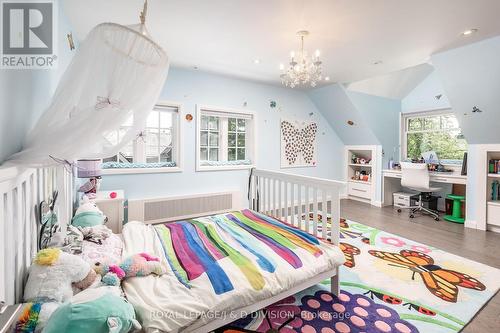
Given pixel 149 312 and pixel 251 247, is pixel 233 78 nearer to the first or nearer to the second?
pixel 251 247

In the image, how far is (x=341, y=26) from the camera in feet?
7.77

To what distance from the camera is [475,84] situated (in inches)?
119

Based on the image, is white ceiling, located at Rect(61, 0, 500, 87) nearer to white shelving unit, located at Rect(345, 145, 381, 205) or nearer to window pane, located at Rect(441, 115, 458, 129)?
window pane, located at Rect(441, 115, 458, 129)

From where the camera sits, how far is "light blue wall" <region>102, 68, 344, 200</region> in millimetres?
3541

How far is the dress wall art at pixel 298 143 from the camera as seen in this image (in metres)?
4.76

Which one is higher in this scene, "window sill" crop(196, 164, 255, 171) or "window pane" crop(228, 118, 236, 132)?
"window pane" crop(228, 118, 236, 132)

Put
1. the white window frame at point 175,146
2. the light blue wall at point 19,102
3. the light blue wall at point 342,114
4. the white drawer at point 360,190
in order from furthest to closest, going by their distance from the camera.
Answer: the white drawer at point 360,190, the light blue wall at point 342,114, the white window frame at point 175,146, the light blue wall at point 19,102

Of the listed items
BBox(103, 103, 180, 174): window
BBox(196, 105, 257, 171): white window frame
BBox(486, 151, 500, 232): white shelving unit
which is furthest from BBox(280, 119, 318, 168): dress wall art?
BBox(486, 151, 500, 232): white shelving unit

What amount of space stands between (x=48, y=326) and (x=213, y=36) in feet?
8.74

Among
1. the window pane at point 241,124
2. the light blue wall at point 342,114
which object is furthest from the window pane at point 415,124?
the window pane at point 241,124

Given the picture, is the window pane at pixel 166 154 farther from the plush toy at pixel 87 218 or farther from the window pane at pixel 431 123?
the window pane at pixel 431 123

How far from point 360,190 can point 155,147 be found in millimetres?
4326

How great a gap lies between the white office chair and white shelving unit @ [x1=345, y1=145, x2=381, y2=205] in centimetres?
69

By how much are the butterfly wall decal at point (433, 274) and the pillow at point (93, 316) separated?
2289 millimetres
